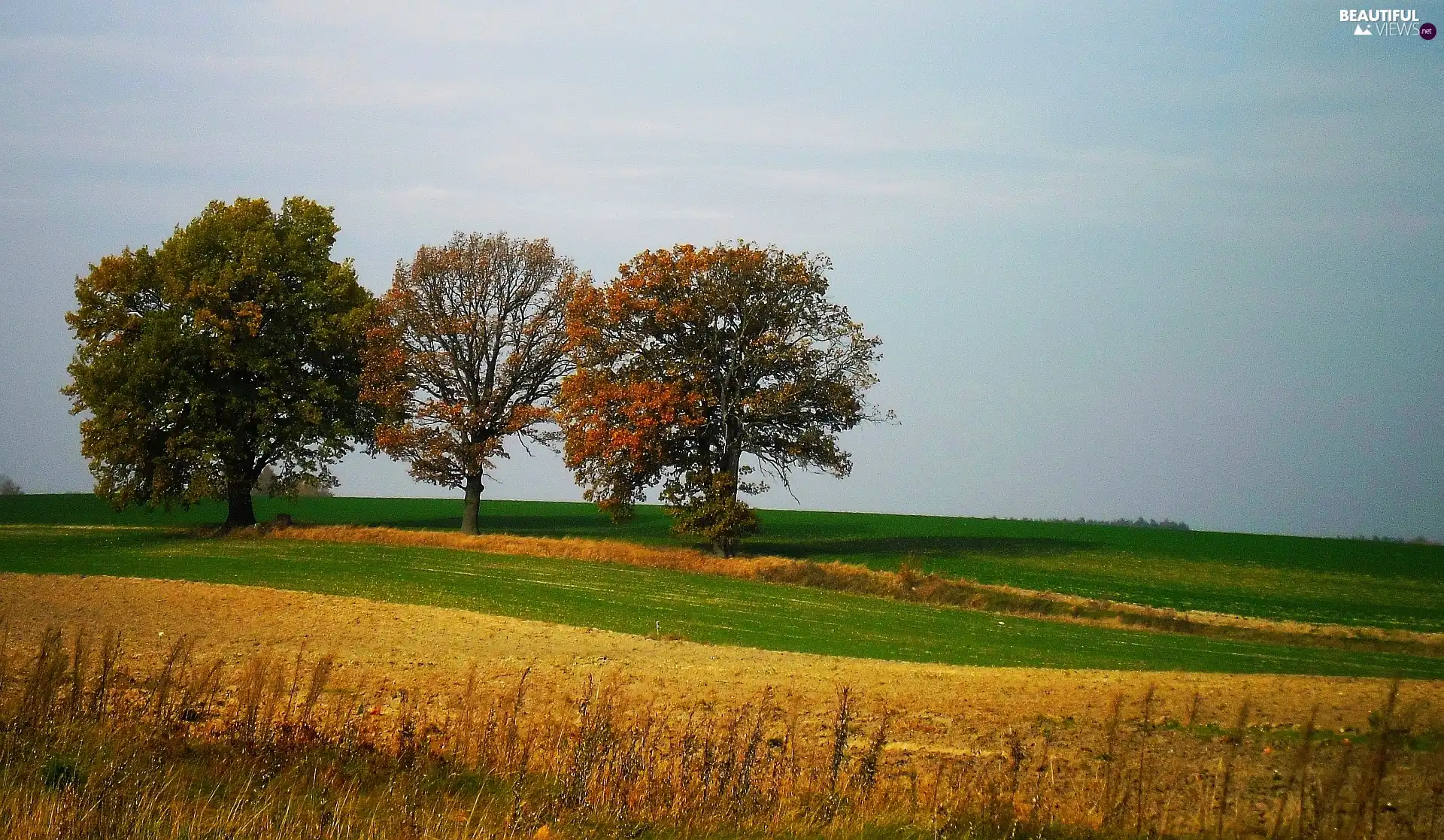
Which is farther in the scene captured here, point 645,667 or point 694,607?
point 694,607

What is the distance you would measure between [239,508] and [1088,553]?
41958mm

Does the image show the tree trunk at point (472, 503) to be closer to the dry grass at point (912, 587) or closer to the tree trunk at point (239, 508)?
the dry grass at point (912, 587)

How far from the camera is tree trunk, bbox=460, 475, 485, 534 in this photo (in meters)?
54.3

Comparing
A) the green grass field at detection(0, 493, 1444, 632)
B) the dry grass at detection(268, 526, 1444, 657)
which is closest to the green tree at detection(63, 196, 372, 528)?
the dry grass at detection(268, 526, 1444, 657)

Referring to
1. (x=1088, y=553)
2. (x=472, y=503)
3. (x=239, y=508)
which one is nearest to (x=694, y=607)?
(x=472, y=503)

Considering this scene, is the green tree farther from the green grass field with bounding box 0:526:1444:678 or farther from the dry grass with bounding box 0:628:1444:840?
the dry grass with bounding box 0:628:1444:840

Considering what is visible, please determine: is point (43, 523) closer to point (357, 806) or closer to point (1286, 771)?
point (357, 806)

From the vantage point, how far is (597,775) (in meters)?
11.4

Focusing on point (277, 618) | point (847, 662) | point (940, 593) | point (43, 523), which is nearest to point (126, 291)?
point (43, 523)

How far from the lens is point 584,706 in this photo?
12258mm

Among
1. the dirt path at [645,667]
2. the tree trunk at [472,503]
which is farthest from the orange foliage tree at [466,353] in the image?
the dirt path at [645,667]

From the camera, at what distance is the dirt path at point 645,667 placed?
17.6 m

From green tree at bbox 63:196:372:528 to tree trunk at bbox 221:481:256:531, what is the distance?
8 cm

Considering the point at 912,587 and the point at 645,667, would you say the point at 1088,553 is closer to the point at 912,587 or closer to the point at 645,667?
the point at 912,587
